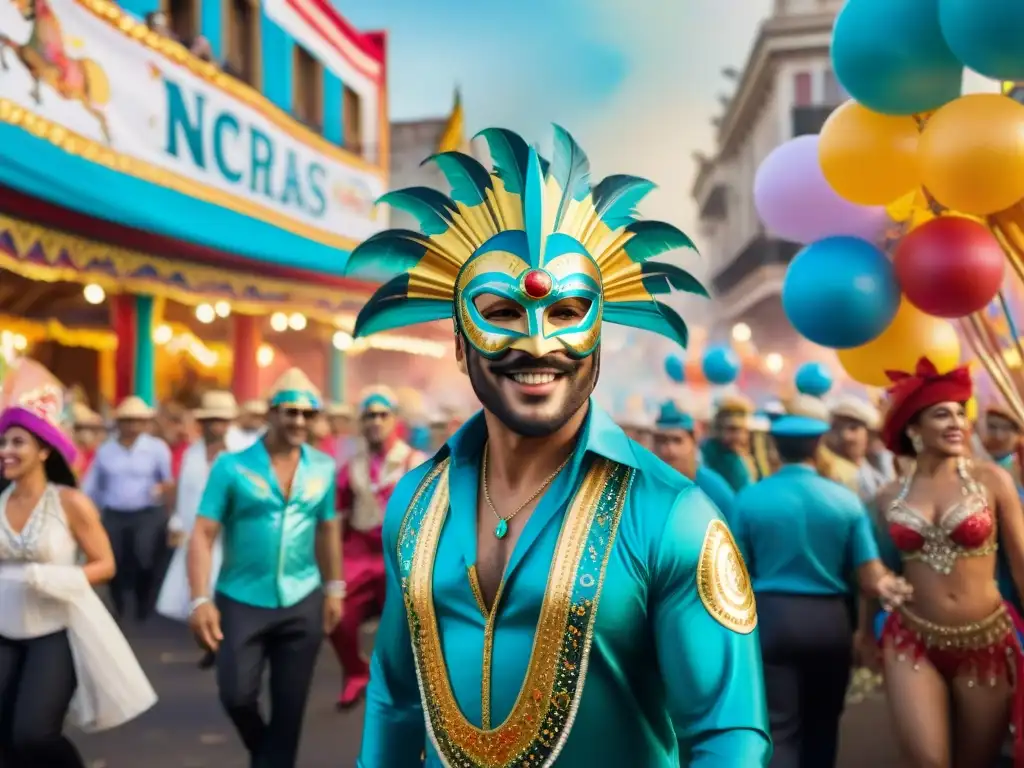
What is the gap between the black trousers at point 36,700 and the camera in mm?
4027

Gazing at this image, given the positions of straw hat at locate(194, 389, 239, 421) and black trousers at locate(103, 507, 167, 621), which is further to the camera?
black trousers at locate(103, 507, 167, 621)

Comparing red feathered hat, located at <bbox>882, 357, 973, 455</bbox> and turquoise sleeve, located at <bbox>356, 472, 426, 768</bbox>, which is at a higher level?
red feathered hat, located at <bbox>882, 357, 973, 455</bbox>

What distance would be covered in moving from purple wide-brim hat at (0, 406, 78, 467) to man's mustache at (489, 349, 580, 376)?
10.0 ft

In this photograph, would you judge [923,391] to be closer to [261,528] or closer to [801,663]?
[801,663]

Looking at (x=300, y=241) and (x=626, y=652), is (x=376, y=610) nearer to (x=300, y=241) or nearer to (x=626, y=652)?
(x=626, y=652)

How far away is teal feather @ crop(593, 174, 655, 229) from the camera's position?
229 cm

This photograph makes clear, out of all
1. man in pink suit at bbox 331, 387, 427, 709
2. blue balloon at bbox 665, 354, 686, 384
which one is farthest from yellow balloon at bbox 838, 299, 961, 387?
blue balloon at bbox 665, 354, 686, 384

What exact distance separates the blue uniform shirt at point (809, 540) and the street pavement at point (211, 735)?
160 cm

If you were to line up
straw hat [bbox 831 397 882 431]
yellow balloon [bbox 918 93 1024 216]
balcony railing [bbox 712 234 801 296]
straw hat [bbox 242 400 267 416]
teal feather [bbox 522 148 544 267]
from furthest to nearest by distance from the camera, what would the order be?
balcony railing [bbox 712 234 801 296], straw hat [bbox 242 400 267 416], straw hat [bbox 831 397 882 431], yellow balloon [bbox 918 93 1024 216], teal feather [bbox 522 148 544 267]

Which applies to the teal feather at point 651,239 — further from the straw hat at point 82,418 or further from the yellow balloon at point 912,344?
the straw hat at point 82,418

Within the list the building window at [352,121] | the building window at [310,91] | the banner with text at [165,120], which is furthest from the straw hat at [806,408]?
the building window at [352,121]

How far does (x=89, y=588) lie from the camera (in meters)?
4.38

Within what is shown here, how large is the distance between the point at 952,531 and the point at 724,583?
2.45 m

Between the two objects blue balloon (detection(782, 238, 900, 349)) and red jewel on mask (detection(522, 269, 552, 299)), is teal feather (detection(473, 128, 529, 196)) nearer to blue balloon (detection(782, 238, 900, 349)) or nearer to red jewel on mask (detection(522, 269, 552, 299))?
red jewel on mask (detection(522, 269, 552, 299))
